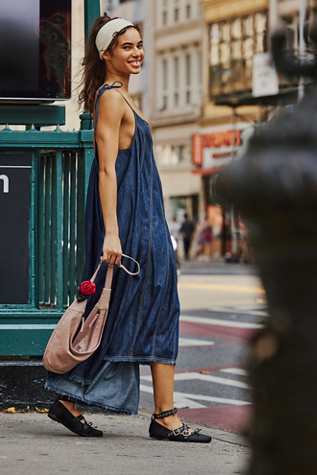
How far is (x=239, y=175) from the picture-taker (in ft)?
3.92

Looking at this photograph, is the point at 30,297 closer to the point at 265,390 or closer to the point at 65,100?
the point at 65,100

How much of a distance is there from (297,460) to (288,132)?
0.36m

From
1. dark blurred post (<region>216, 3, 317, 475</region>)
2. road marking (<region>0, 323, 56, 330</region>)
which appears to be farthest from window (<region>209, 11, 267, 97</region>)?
dark blurred post (<region>216, 3, 317, 475</region>)

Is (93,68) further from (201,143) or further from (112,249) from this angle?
(201,143)

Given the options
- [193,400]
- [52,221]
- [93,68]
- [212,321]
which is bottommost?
[212,321]

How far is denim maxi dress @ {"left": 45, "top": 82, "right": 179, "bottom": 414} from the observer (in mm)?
4578

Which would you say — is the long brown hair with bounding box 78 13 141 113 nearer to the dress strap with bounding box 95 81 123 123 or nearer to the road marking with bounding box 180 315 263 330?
the dress strap with bounding box 95 81 123 123

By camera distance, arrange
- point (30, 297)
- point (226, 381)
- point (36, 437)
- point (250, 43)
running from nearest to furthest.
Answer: point (36, 437), point (30, 297), point (226, 381), point (250, 43)

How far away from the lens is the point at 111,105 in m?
4.55

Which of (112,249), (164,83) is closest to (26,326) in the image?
(112,249)

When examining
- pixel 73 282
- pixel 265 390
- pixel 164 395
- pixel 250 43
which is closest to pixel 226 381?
pixel 73 282

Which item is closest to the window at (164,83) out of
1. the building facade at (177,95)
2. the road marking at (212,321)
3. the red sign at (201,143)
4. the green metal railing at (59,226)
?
the building facade at (177,95)

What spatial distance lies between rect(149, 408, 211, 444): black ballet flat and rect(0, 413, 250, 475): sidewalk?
4cm

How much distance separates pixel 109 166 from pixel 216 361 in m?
4.76
